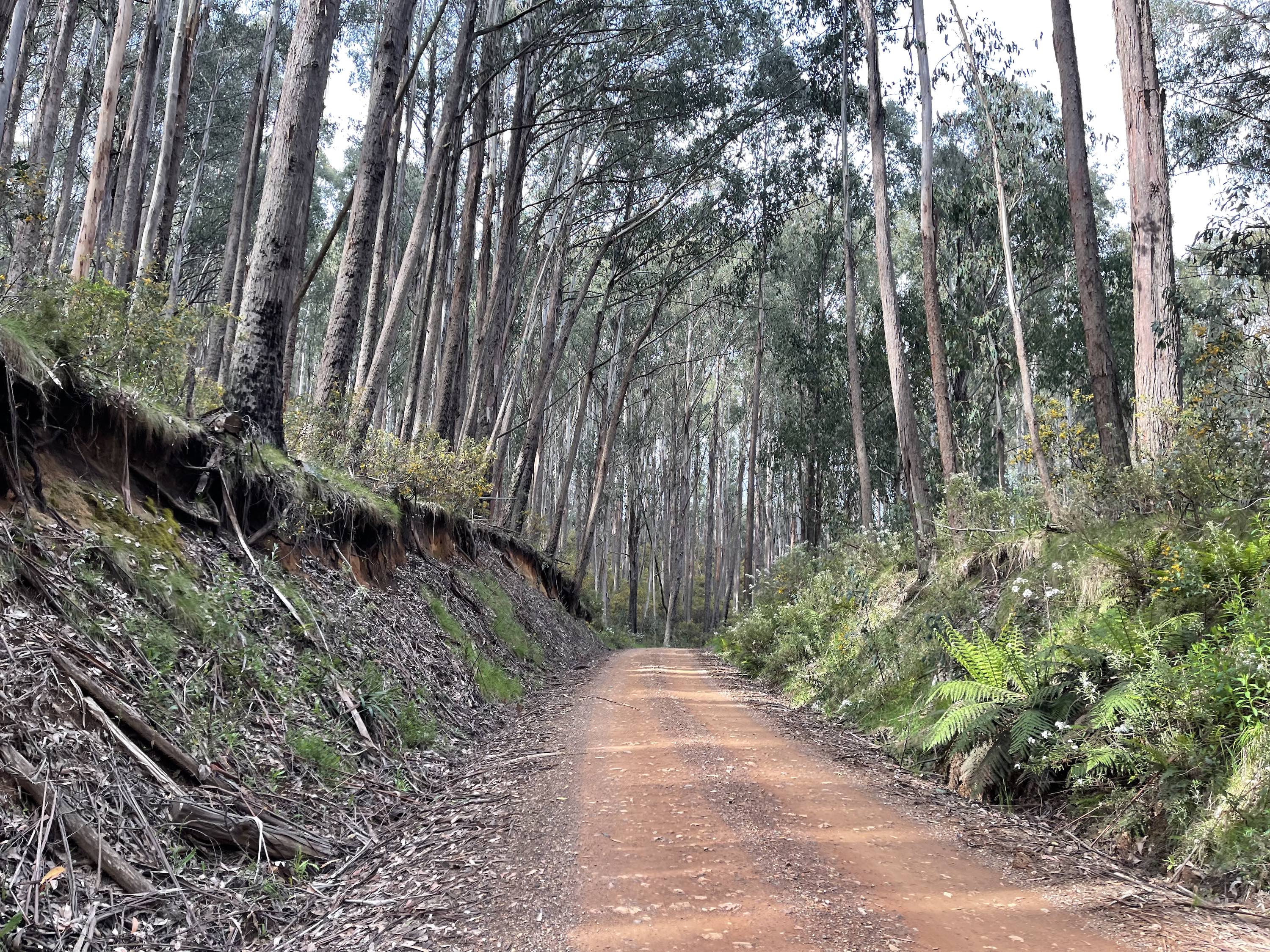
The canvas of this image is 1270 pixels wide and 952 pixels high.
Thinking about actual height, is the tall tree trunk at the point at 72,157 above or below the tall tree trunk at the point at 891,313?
above

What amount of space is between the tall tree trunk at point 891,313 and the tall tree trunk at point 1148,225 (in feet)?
10.9

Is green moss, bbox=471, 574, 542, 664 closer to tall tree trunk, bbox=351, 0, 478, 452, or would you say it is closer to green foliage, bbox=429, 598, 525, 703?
green foliage, bbox=429, 598, 525, 703

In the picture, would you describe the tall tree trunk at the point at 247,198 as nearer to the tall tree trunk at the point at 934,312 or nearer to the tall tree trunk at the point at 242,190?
the tall tree trunk at the point at 242,190

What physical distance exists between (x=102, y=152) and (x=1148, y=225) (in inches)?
456

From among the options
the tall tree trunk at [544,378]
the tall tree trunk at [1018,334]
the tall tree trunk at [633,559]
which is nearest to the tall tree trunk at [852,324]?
the tall tree trunk at [1018,334]

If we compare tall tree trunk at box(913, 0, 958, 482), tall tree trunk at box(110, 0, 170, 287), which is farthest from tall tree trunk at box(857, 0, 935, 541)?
tall tree trunk at box(110, 0, 170, 287)

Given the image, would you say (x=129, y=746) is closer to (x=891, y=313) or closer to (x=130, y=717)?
(x=130, y=717)

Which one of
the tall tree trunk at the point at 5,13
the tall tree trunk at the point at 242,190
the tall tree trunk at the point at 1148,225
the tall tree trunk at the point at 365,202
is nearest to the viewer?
the tall tree trunk at the point at 5,13

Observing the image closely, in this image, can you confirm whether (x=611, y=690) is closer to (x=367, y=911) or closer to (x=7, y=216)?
(x=367, y=911)

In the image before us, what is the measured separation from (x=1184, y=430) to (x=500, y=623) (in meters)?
8.24

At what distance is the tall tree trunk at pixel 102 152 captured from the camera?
8703 millimetres

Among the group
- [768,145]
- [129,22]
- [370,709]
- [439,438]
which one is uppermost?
[768,145]

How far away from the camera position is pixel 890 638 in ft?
26.7

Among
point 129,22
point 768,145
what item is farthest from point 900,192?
point 129,22
